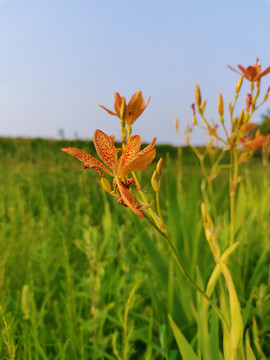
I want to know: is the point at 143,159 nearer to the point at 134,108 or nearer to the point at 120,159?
the point at 120,159

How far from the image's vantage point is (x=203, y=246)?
1338 millimetres

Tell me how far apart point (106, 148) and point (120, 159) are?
0.03 metres

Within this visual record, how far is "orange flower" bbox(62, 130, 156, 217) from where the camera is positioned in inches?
18.9

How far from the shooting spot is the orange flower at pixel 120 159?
479mm

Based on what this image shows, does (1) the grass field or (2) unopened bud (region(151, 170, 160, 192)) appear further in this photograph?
(1) the grass field

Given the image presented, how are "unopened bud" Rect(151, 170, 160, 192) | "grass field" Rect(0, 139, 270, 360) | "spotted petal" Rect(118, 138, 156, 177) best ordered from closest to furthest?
"spotted petal" Rect(118, 138, 156, 177) < "unopened bud" Rect(151, 170, 160, 192) < "grass field" Rect(0, 139, 270, 360)

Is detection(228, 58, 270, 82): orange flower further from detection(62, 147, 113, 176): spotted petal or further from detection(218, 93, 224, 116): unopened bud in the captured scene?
detection(62, 147, 113, 176): spotted petal

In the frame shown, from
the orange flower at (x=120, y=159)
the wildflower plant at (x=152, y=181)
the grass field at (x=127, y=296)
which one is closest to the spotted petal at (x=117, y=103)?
the wildflower plant at (x=152, y=181)

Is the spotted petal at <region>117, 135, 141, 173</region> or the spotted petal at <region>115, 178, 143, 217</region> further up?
the spotted petal at <region>117, 135, 141, 173</region>

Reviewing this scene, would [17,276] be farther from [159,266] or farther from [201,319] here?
[201,319]

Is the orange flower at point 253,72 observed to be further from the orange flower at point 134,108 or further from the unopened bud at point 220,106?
the orange flower at point 134,108

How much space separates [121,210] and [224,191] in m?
1.38

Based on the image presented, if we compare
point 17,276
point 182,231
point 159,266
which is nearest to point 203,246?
point 182,231

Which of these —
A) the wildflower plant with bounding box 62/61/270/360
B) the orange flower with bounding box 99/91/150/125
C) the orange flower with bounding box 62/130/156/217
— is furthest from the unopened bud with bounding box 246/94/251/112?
the orange flower with bounding box 62/130/156/217
